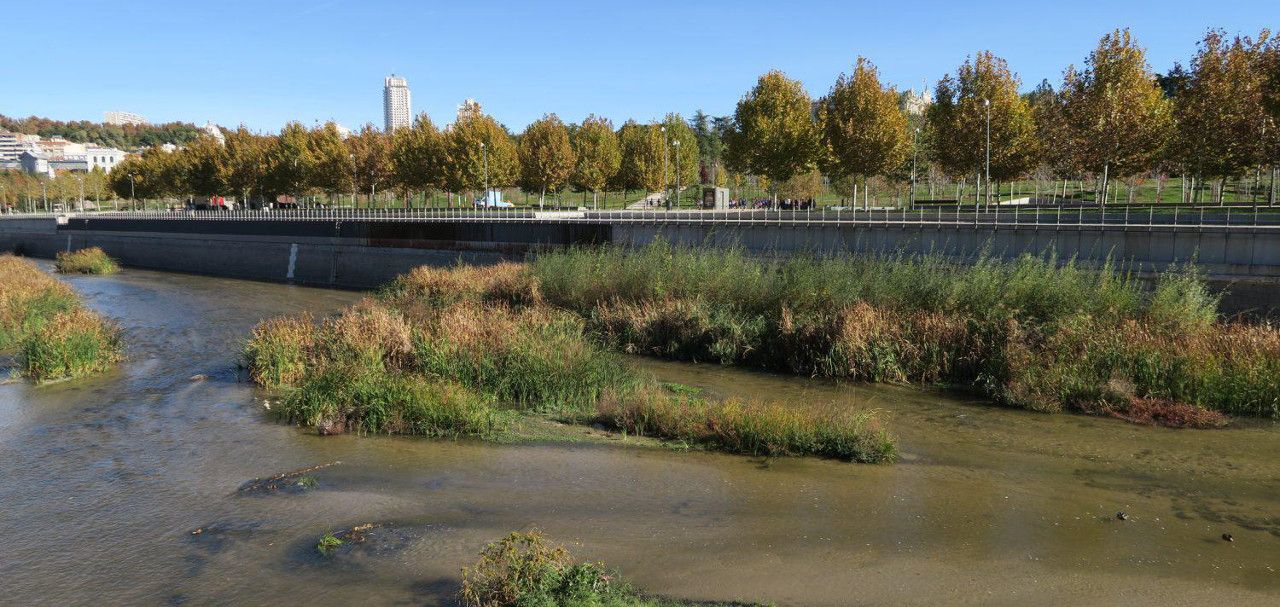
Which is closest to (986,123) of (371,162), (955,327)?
(955,327)

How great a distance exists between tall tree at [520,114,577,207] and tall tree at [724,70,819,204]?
13.5m

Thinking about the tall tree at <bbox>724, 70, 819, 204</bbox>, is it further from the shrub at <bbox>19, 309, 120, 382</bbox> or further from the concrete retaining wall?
the shrub at <bbox>19, 309, 120, 382</bbox>

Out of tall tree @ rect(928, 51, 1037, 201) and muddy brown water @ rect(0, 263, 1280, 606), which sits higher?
tall tree @ rect(928, 51, 1037, 201)

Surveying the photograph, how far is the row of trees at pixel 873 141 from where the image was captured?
35.1 meters

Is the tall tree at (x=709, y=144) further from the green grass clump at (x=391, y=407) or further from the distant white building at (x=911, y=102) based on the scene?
the green grass clump at (x=391, y=407)

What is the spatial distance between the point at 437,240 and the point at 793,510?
3267 cm

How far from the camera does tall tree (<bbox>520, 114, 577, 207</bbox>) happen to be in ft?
198

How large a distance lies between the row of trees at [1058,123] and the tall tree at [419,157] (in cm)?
2273

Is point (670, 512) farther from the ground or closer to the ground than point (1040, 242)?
closer to the ground

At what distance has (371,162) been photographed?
234 feet

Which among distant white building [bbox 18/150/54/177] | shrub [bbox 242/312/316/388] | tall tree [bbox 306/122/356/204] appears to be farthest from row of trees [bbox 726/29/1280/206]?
distant white building [bbox 18/150/54/177]

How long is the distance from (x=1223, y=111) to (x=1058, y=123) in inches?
330

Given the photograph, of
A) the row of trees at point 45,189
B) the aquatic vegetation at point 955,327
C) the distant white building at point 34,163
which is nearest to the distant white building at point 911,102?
the aquatic vegetation at point 955,327

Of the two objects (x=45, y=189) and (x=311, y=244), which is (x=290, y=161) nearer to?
(x=311, y=244)
